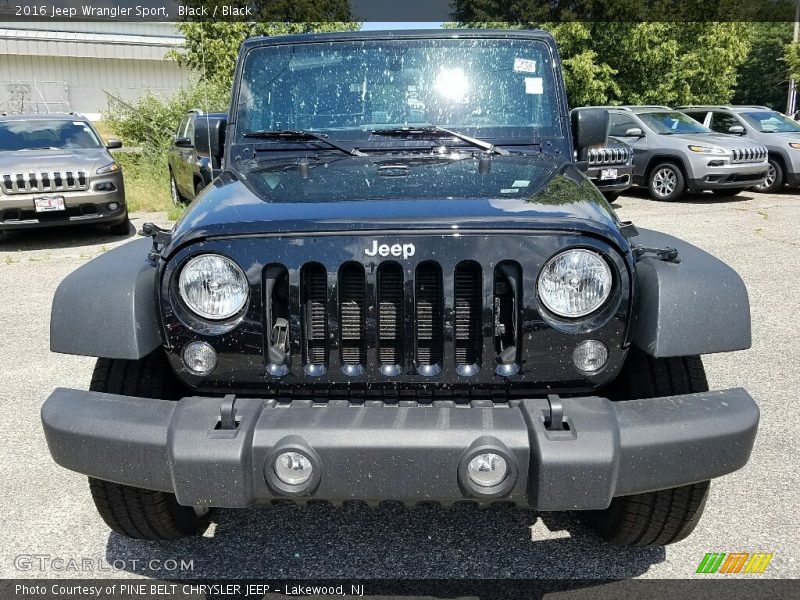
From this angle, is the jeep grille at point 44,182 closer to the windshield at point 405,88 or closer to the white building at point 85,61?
the windshield at point 405,88

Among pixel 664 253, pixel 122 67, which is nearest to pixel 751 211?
pixel 664 253

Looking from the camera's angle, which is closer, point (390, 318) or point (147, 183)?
point (390, 318)

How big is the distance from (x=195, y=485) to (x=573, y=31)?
2240 centimetres

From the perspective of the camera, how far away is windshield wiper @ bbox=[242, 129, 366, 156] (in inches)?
132

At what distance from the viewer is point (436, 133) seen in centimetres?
339

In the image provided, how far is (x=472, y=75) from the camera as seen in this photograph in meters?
3.56

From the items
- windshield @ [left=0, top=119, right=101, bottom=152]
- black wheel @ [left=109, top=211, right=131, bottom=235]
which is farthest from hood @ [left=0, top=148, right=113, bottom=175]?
black wheel @ [left=109, top=211, right=131, bottom=235]

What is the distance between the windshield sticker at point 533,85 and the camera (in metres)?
3.60

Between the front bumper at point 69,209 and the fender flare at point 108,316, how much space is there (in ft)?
24.2

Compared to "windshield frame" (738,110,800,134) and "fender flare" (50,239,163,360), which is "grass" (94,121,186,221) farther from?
"windshield frame" (738,110,800,134)

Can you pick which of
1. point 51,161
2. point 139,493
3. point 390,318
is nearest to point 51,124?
point 51,161

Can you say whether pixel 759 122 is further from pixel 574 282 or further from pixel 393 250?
pixel 393 250

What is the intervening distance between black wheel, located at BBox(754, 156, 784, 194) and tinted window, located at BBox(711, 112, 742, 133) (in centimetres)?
93

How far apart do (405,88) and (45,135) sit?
26.8 ft
